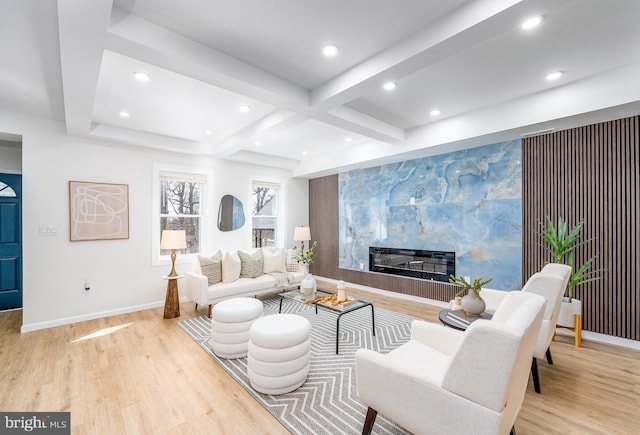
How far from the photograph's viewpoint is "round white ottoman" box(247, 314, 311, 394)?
2.19 meters

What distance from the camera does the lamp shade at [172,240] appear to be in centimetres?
390

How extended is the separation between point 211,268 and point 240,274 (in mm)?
541

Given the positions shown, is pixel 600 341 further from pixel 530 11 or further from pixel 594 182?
pixel 530 11

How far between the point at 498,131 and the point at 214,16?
323cm

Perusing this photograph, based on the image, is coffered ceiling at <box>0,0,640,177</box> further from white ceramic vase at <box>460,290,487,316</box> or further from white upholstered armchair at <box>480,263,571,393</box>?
white ceramic vase at <box>460,290,487,316</box>

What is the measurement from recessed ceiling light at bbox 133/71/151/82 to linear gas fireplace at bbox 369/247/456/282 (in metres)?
4.29

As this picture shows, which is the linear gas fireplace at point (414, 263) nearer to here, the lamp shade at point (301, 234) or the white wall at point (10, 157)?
the lamp shade at point (301, 234)

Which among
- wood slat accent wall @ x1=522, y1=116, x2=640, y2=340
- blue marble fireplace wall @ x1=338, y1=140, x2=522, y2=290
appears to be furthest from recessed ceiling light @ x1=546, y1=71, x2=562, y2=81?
blue marble fireplace wall @ x1=338, y1=140, x2=522, y2=290

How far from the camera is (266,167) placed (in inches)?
239

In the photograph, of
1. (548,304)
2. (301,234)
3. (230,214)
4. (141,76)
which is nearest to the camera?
(548,304)

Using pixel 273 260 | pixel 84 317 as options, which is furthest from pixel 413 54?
pixel 84 317

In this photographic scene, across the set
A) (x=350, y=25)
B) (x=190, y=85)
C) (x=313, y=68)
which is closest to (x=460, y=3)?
(x=350, y=25)

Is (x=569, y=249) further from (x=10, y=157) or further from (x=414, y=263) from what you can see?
(x=10, y=157)

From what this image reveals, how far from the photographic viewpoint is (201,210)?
5184 millimetres
